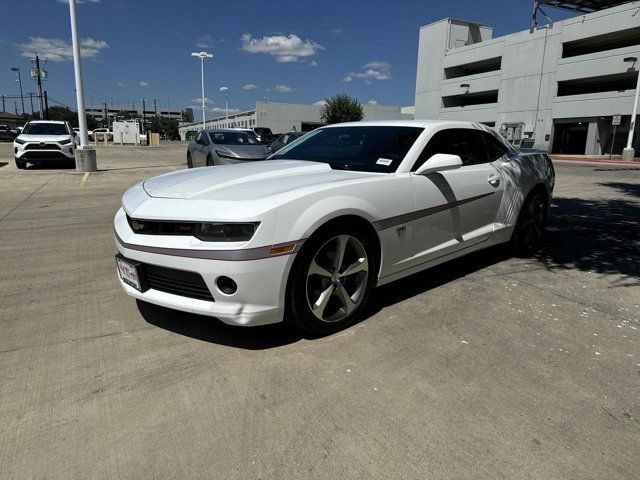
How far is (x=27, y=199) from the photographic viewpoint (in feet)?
28.7

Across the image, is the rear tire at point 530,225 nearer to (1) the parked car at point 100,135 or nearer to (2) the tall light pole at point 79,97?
(2) the tall light pole at point 79,97

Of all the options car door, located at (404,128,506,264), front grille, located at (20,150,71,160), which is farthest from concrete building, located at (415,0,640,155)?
car door, located at (404,128,506,264)

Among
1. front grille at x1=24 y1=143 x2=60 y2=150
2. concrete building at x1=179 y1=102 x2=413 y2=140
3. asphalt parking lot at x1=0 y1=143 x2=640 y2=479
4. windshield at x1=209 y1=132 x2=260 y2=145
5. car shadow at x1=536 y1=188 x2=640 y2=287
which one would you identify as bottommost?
asphalt parking lot at x1=0 y1=143 x2=640 y2=479

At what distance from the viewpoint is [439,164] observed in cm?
351

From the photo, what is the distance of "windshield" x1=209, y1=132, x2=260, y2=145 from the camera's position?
12133 mm

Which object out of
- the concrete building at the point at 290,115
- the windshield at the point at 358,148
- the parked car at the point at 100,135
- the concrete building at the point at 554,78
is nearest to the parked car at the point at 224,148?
the windshield at the point at 358,148

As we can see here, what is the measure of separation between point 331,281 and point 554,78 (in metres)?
42.6

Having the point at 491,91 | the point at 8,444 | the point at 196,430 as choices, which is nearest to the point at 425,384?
the point at 196,430

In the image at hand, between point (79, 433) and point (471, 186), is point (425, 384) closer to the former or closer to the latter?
point (79, 433)

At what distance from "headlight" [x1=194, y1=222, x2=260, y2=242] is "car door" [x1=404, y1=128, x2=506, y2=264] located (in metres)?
1.43

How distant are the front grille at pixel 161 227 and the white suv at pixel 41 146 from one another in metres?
13.9

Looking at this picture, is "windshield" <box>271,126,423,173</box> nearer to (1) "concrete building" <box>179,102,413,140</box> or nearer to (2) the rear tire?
(2) the rear tire

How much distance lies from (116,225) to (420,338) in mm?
2267

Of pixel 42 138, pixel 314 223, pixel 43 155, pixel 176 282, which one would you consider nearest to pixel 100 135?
pixel 42 138
